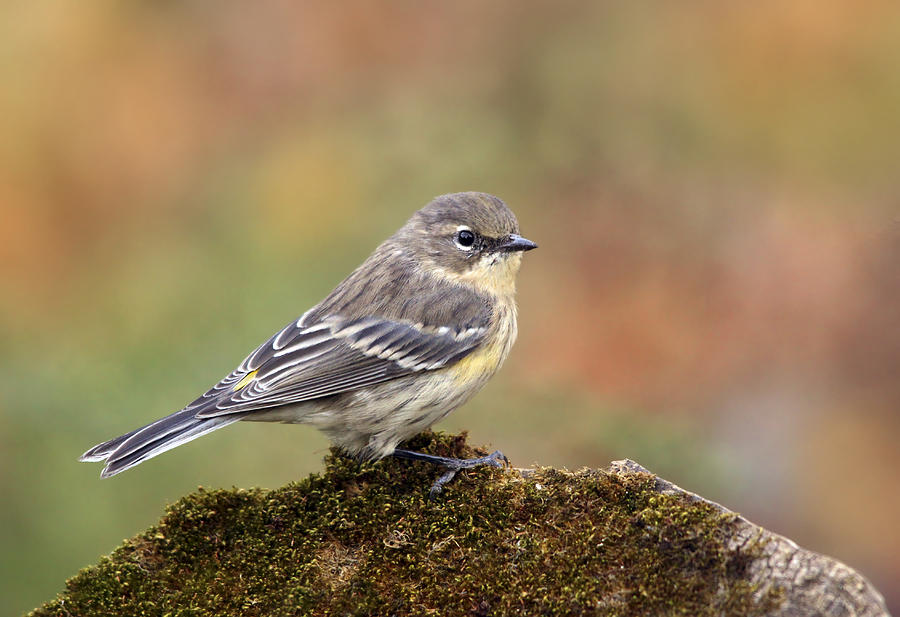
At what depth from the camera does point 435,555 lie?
4395 mm

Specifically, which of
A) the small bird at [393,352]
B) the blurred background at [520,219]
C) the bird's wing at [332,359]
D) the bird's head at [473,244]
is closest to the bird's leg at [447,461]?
the small bird at [393,352]

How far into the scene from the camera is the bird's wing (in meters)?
5.51

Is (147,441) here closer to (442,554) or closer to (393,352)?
(393,352)

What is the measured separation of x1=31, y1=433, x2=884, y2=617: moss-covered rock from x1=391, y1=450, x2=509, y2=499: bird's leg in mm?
76

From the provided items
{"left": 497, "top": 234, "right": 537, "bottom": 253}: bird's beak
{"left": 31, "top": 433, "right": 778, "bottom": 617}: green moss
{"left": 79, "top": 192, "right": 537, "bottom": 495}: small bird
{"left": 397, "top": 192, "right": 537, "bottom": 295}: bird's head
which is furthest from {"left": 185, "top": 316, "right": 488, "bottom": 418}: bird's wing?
{"left": 31, "top": 433, "right": 778, "bottom": 617}: green moss

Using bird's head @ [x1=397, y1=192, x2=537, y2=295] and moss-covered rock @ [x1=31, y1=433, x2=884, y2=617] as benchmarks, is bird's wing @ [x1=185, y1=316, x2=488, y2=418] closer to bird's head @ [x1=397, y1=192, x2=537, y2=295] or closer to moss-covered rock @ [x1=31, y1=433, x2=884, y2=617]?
bird's head @ [x1=397, y1=192, x2=537, y2=295]

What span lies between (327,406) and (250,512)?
103 cm

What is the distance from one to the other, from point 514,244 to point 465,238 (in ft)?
1.22

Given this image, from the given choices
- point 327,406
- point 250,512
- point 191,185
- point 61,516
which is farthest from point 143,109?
point 250,512

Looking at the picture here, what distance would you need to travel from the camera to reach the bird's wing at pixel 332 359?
5.51 m

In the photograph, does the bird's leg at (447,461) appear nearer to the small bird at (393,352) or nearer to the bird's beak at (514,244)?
the small bird at (393,352)

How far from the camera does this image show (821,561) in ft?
12.1

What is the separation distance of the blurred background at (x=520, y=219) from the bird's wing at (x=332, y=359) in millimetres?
2553

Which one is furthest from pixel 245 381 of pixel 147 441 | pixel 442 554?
pixel 442 554
